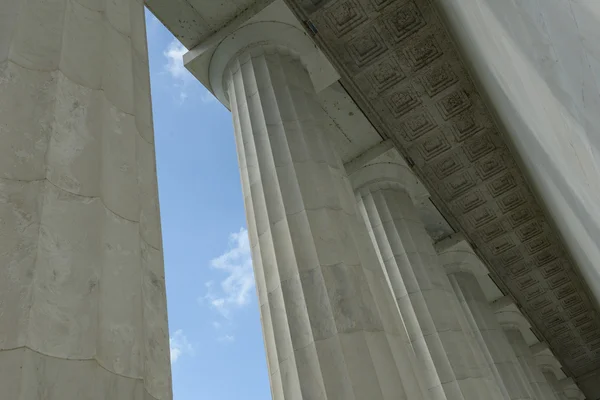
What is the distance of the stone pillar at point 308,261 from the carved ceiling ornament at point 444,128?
395 centimetres

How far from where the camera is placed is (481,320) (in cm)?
2381

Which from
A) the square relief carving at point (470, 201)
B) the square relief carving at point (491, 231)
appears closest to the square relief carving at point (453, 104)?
the square relief carving at point (470, 201)

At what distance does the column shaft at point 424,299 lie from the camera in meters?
16.2

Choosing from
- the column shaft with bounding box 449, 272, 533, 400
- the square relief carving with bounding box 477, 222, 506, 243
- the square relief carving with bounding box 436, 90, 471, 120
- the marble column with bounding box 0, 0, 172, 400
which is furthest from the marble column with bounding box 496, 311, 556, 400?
the marble column with bounding box 0, 0, 172, 400

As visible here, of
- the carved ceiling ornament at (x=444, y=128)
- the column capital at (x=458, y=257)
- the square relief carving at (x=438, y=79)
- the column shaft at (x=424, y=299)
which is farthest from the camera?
the column capital at (x=458, y=257)

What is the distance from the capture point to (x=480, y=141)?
68.7ft

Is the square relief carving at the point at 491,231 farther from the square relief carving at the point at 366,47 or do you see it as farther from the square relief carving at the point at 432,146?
the square relief carving at the point at 366,47

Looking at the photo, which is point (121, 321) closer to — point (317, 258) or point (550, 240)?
point (317, 258)

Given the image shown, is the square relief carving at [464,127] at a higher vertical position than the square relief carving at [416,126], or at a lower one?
lower

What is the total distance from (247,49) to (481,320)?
14401 mm

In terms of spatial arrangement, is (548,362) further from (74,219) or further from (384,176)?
(74,219)

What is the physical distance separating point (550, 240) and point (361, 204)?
9.71 m

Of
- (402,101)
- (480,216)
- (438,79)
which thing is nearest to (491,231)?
(480,216)

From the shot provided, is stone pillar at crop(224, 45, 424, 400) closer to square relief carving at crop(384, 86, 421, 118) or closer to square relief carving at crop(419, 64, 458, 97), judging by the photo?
square relief carving at crop(384, 86, 421, 118)
